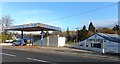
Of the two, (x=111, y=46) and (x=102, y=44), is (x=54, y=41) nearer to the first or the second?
(x=102, y=44)

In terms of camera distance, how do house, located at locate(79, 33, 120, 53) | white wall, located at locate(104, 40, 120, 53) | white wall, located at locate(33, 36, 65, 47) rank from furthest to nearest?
white wall, located at locate(33, 36, 65, 47)
house, located at locate(79, 33, 120, 53)
white wall, located at locate(104, 40, 120, 53)

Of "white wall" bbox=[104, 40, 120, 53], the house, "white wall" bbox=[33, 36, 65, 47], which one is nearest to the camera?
"white wall" bbox=[104, 40, 120, 53]

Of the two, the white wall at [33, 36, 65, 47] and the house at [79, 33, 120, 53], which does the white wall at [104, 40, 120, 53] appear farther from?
the white wall at [33, 36, 65, 47]

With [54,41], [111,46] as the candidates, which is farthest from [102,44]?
[54,41]

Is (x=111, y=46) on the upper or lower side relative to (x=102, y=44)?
lower

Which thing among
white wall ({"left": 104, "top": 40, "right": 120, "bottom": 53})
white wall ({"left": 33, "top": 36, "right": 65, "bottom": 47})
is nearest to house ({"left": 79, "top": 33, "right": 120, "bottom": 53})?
white wall ({"left": 104, "top": 40, "right": 120, "bottom": 53})

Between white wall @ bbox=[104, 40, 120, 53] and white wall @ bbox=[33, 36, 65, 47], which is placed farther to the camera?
white wall @ bbox=[33, 36, 65, 47]

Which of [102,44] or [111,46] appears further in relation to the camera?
[102,44]

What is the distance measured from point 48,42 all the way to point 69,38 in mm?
45527

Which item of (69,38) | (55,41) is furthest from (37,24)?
(69,38)

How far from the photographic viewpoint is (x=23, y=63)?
1559 centimetres

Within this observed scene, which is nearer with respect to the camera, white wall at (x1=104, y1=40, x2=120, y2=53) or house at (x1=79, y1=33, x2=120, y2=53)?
white wall at (x1=104, y1=40, x2=120, y2=53)

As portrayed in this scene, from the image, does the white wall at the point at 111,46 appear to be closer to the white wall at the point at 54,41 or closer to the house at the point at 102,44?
the house at the point at 102,44

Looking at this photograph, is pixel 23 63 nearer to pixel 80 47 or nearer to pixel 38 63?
pixel 38 63
